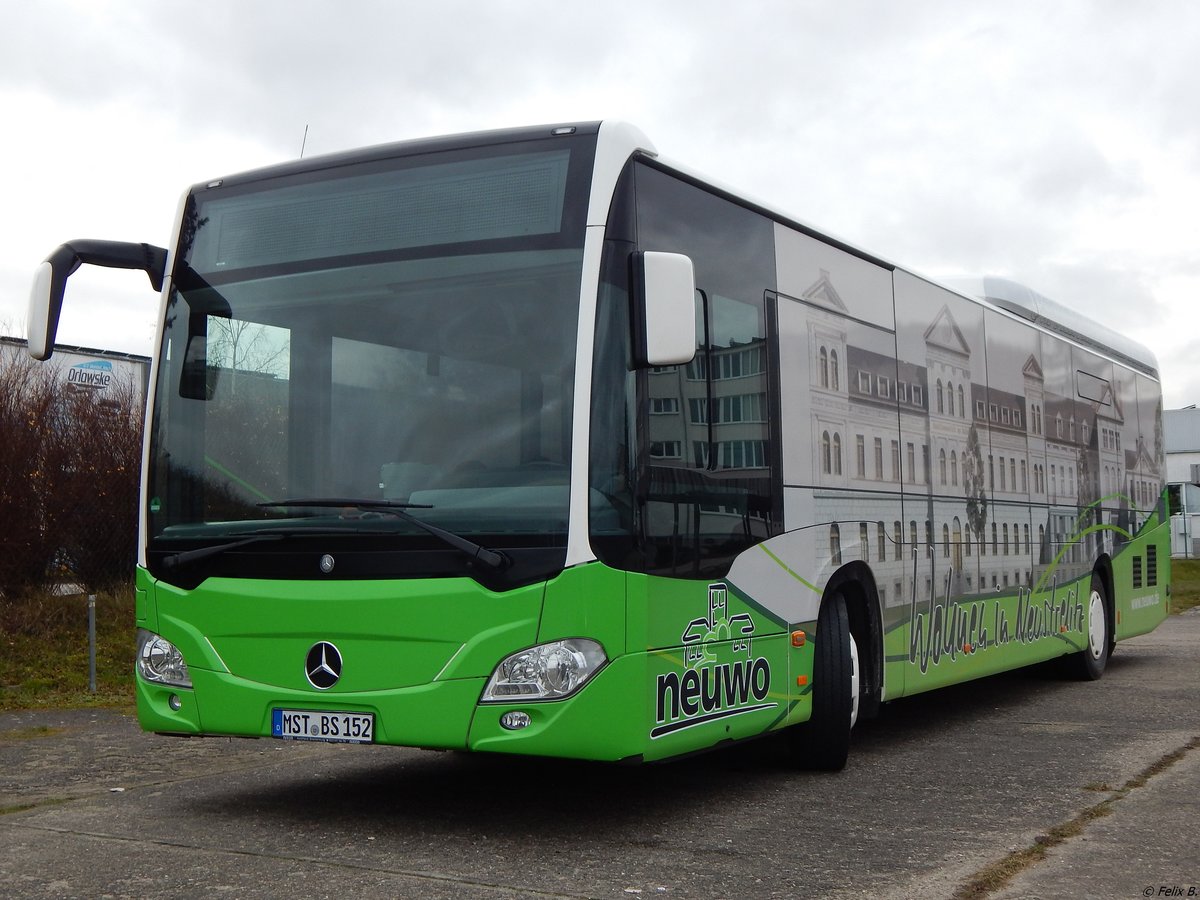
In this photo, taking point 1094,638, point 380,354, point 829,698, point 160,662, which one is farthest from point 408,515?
point 1094,638

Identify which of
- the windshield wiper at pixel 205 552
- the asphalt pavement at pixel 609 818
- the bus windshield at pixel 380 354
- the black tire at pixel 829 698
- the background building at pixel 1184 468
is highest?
the background building at pixel 1184 468

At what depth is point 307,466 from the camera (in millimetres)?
6723

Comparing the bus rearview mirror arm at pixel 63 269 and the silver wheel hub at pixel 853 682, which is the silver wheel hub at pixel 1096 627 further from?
the bus rearview mirror arm at pixel 63 269

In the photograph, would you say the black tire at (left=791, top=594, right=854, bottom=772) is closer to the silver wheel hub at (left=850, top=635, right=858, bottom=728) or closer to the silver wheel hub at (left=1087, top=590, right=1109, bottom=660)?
the silver wheel hub at (left=850, top=635, right=858, bottom=728)

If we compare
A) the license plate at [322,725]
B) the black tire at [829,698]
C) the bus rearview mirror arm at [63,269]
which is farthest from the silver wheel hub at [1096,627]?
the bus rearview mirror arm at [63,269]

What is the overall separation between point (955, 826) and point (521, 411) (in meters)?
2.75

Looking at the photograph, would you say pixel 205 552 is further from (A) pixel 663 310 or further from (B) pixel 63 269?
(A) pixel 663 310

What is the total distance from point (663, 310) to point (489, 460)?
0.99 meters

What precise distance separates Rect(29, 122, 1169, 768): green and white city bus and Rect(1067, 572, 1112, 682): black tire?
5877 millimetres

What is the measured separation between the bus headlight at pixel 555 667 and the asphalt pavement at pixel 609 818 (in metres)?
0.68

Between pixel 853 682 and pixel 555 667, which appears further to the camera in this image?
pixel 853 682

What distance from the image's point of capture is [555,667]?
20.5 ft

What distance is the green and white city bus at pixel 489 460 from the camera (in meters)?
6.31

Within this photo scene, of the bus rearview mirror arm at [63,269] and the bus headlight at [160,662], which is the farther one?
the bus rearview mirror arm at [63,269]
